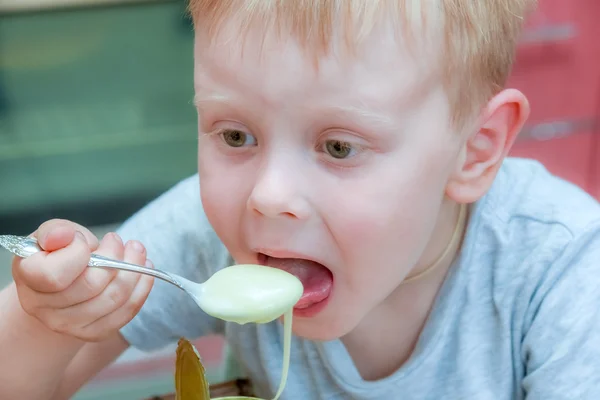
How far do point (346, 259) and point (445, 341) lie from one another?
0.61 feet

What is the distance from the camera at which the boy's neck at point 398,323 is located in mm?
674

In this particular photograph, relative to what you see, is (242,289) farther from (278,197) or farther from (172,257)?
(172,257)

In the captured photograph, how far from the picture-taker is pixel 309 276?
22.4 inches

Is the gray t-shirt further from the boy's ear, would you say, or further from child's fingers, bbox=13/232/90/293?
child's fingers, bbox=13/232/90/293

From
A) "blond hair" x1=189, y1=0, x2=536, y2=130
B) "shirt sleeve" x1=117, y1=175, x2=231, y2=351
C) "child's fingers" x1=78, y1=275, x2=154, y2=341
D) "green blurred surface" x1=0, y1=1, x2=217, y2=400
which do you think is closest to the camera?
"blond hair" x1=189, y1=0, x2=536, y2=130

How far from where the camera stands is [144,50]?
1.42 meters

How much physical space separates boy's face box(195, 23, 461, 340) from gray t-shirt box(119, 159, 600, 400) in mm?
125

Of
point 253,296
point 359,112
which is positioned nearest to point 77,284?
point 253,296

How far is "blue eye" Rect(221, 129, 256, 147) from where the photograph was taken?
527 mm

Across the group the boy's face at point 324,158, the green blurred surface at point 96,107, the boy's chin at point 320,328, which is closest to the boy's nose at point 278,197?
the boy's face at point 324,158

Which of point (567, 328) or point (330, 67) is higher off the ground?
point (330, 67)

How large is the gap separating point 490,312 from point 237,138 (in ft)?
0.93

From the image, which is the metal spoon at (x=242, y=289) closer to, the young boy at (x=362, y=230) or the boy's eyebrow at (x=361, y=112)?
the young boy at (x=362, y=230)

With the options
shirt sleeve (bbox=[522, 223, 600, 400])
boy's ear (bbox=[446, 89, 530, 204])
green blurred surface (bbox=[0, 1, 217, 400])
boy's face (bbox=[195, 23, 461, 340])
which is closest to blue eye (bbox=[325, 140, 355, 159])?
boy's face (bbox=[195, 23, 461, 340])
